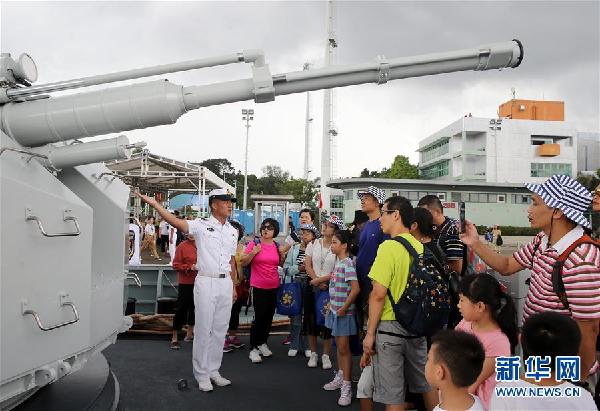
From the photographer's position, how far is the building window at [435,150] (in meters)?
53.9

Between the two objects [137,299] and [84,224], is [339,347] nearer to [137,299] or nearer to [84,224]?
[84,224]

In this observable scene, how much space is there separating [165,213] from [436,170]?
54.2 m

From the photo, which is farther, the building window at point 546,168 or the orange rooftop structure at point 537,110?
the orange rooftop structure at point 537,110

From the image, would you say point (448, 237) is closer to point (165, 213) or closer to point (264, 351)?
point (165, 213)

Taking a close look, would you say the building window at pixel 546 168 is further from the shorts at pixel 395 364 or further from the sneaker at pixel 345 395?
the shorts at pixel 395 364

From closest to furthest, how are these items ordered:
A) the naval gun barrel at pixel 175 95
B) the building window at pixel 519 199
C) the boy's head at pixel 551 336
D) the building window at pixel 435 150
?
1. the boy's head at pixel 551 336
2. the naval gun barrel at pixel 175 95
3. the building window at pixel 519 199
4. the building window at pixel 435 150

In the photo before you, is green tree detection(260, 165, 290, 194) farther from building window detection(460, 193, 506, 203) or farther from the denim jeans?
the denim jeans

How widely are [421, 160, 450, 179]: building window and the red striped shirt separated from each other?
172 ft

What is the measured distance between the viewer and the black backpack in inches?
124

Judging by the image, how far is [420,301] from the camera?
10.4 feet

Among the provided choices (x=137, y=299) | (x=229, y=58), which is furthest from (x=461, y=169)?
(x=229, y=58)

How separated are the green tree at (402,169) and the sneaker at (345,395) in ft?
161

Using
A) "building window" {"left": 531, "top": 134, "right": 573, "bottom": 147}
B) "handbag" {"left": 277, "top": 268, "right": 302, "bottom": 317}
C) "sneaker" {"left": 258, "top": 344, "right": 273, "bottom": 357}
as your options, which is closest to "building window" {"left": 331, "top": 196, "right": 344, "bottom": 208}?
"building window" {"left": 531, "top": 134, "right": 573, "bottom": 147}

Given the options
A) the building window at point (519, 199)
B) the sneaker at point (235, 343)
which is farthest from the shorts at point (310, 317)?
the building window at point (519, 199)
